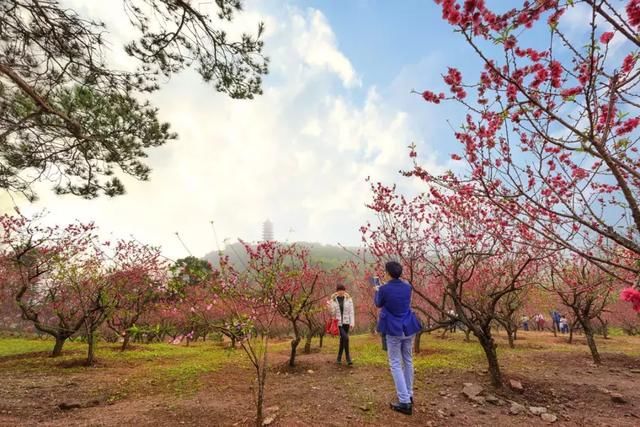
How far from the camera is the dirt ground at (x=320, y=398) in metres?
4.47

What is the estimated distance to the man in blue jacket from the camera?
4.62m

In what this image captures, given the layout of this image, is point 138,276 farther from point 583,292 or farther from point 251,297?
point 583,292

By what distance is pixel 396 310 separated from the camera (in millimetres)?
4793

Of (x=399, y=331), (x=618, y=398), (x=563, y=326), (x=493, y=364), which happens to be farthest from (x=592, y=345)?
(x=563, y=326)

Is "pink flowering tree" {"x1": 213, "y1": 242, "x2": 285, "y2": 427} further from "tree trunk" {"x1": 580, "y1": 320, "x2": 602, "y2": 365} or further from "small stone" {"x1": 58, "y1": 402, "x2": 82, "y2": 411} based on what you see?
"tree trunk" {"x1": 580, "y1": 320, "x2": 602, "y2": 365}

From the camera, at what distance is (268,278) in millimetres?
5441

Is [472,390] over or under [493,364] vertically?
under

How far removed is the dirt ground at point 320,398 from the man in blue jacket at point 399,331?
29cm

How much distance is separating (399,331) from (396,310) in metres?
0.29

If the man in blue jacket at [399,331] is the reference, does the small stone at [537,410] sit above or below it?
below

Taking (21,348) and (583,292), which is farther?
(21,348)

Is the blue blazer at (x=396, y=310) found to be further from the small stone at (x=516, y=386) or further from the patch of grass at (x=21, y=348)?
the patch of grass at (x=21, y=348)

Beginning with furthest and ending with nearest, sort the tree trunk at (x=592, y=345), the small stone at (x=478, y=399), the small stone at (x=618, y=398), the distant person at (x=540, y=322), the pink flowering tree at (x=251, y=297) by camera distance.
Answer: the distant person at (x=540, y=322) < the tree trunk at (x=592, y=345) < the small stone at (x=618, y=398) < the small stone at (x=478, y=399) < the pink flowering tree at (x=251, y=297)

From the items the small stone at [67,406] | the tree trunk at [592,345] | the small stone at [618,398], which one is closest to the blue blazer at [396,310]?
the small stone at [618,398]
